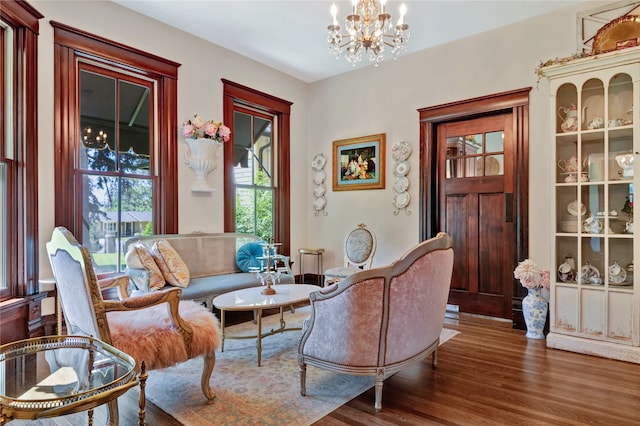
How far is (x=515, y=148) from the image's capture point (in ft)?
13.2

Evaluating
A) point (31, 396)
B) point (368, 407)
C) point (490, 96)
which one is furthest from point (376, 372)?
point (490, 96)

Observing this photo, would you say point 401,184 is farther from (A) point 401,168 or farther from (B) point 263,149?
(B) point 263,149

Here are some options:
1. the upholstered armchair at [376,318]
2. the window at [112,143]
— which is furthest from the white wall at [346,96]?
the upholstered armchair at [376,318]

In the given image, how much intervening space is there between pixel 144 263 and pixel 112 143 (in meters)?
1.33

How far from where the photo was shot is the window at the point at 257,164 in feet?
15.7

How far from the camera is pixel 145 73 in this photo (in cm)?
394

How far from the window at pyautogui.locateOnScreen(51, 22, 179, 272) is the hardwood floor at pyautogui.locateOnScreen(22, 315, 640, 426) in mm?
1878

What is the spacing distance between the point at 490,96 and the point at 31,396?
4550 mm

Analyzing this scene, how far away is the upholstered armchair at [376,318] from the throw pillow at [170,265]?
1.67 metres

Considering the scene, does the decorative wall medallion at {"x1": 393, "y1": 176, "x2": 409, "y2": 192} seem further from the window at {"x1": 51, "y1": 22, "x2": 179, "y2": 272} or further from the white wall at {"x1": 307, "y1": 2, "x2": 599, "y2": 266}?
the window at {"x1": 51, "y1": 22, "x2": 179, "y2": 272}

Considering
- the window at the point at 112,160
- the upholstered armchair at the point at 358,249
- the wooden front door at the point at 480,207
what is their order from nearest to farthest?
1. the window at the point at 112,160
2. the wooden front door at the point at 480,207
3. the upholstered armchair at the point at 358,249

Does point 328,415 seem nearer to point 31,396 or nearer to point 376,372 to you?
point 376,372

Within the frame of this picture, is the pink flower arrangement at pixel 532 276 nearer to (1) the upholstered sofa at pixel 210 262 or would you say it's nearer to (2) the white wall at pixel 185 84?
(1) the upholstered sofa at pixel 210 262

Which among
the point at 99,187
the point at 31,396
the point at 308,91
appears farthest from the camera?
the point at 308,91
